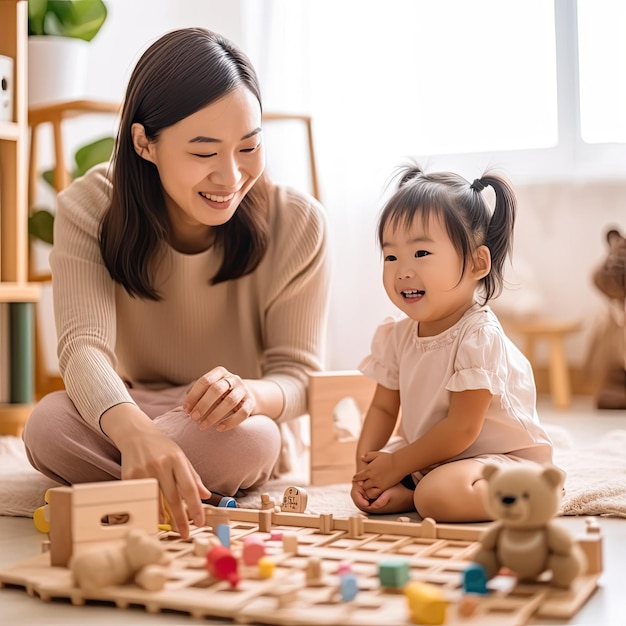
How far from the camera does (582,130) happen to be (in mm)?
2535

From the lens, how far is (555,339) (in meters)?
2.50

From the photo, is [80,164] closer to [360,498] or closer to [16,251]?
[16,251]

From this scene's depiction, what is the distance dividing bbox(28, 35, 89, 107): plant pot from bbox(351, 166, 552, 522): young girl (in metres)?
1.30

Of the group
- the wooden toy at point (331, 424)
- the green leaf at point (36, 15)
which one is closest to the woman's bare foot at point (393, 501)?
the wooden toy at point (331, 424)

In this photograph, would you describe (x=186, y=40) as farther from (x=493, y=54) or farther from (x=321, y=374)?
(x=493, y=54)

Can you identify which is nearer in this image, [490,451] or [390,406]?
[490,451]

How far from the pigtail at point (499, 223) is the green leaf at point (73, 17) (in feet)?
4.67

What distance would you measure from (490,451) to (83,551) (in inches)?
22.6

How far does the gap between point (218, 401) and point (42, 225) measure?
51.6 inches

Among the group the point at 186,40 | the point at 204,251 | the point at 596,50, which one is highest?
the point at 596,50

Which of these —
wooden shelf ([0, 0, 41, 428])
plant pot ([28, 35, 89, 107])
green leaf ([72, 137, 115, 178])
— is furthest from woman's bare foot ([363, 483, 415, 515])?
plant pot ([28, 35, 89, 107])

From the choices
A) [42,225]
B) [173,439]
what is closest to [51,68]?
[42,225]

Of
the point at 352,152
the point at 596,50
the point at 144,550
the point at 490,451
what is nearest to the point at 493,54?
the point at 596,50

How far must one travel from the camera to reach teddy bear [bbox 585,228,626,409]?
7.47 ft
